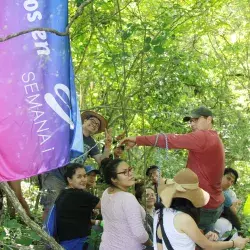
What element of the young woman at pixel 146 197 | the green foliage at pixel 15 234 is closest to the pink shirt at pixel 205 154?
the green foliage at pixel 15 234

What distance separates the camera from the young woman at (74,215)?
4.24 meters

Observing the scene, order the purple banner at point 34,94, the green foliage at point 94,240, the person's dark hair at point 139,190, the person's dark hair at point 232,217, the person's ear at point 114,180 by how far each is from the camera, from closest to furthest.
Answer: the purple banner at point 34,94 < the person's ear at point 114,180 < the person's dark hair at point 232,217 < the green foliage at point 94,240 < the person's dark hair at point 139,190

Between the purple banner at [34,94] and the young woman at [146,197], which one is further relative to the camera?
the young woman at [146,197]

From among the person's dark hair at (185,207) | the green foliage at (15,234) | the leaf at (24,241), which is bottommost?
the leaf at (24,241)

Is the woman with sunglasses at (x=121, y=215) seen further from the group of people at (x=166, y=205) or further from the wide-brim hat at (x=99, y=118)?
the wide-brim hat at (x=99, y=118)

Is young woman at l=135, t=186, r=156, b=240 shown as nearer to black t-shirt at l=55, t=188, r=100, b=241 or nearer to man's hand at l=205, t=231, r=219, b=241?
black t-shirt at l=55, t=188, r=100, b=241

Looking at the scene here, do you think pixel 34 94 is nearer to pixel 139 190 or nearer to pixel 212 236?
pixel 212 236

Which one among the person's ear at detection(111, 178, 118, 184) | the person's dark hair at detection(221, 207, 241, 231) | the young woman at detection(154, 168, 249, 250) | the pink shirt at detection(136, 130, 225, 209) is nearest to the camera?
the young woman at detection(154, 168, 249, 250)

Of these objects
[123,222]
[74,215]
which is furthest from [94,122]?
[123,222]

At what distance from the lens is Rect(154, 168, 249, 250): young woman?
3021 millimetres

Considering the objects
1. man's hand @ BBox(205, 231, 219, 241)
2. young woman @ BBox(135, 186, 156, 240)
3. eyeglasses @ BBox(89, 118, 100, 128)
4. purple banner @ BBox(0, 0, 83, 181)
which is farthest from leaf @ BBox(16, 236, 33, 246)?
eyeglasses @ BBox(89, 118, 100, 128)

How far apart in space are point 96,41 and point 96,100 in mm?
2021

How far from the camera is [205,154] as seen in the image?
3863 millimetres

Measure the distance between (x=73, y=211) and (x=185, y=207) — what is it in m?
1.44
